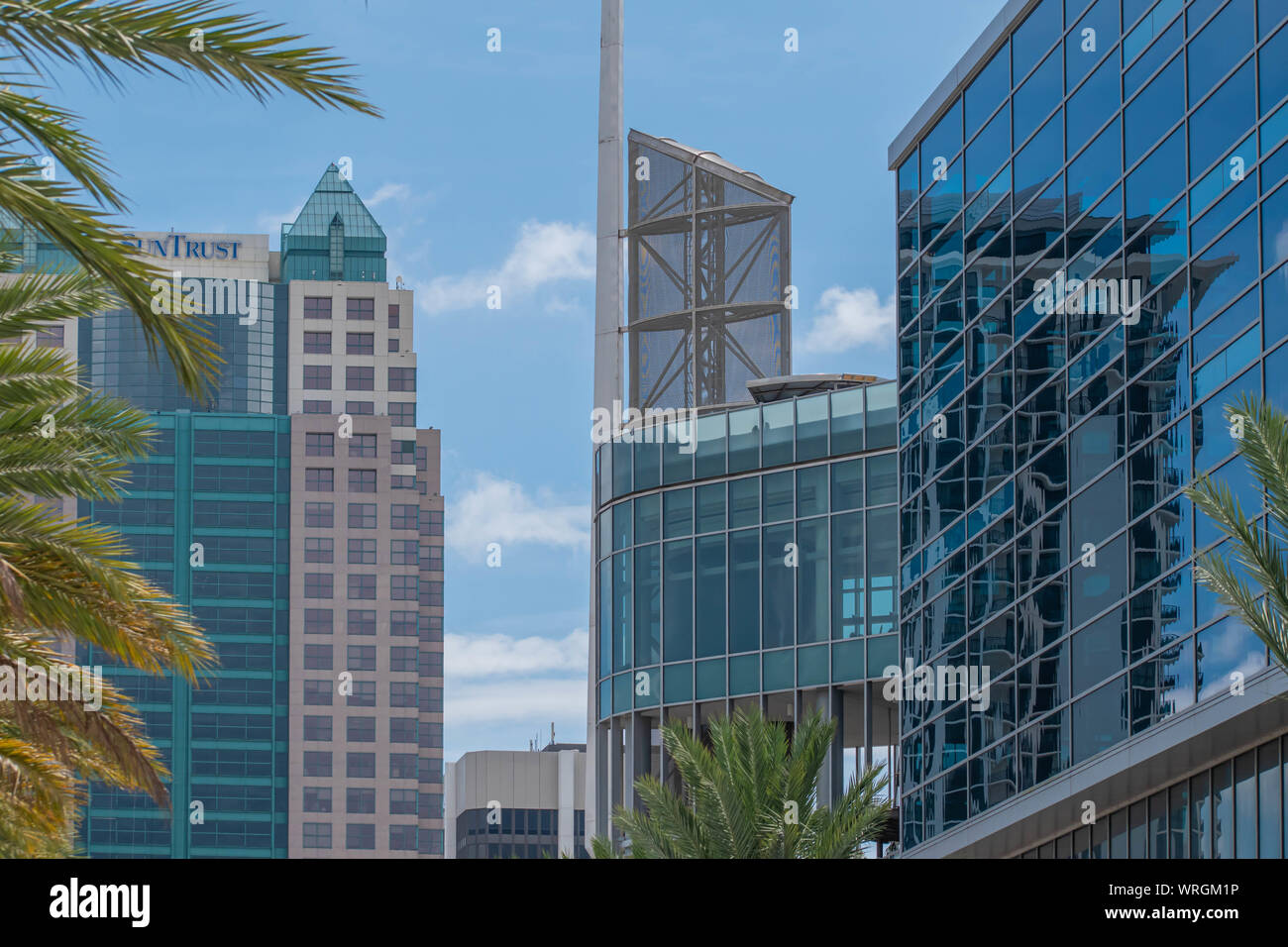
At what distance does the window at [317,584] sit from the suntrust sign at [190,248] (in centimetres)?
3003

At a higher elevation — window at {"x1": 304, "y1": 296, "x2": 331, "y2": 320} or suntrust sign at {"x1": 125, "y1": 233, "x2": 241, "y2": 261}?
suntrust sign at {"x1": 125, "y1": 233, "x2": 241, "y2": 261}

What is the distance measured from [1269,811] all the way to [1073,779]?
16.4ft

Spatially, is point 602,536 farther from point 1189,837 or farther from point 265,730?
point 265,730

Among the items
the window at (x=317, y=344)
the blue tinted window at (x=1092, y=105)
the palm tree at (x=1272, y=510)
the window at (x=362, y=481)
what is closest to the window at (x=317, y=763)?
the window at (x=362, y=481)

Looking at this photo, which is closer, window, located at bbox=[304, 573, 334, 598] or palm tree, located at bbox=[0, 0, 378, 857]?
palm tree, located at bbox=[0, 0, 378, 857]

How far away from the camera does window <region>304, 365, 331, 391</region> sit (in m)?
167

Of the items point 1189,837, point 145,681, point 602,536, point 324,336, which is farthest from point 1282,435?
point 324,336

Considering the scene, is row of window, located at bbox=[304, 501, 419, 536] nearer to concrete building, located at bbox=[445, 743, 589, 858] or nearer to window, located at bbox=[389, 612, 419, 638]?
window, located at bbox=[389, 612, 419, 638]

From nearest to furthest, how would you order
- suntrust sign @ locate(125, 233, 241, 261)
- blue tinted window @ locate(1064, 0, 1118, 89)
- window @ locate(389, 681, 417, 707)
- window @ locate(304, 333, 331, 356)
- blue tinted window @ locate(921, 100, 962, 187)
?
1. blue tinted window @ locate(1064, 0, 1118, 89)
2. blue tinted window @ locate(921, 100, 962, 187)
3. window @ locate(389, 681, 417, 707)
4. window @ locate(304, 333, 331, 356)
5. suntrust sign @ locate(125, 233, 241, 261)

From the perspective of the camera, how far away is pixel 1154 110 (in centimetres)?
2875

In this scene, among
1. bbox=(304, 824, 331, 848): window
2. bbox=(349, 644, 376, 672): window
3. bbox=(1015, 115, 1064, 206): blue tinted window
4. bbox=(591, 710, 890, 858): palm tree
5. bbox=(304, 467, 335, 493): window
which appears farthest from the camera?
bbox=(304, 467, 335, 493): window

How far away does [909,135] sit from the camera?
3884cm

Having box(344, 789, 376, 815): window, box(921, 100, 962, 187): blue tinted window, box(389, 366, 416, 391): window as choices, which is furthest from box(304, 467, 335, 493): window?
box(921, 100, 962, 187): blue tinted window

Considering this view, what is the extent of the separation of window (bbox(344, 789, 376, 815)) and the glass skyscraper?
14 cm
